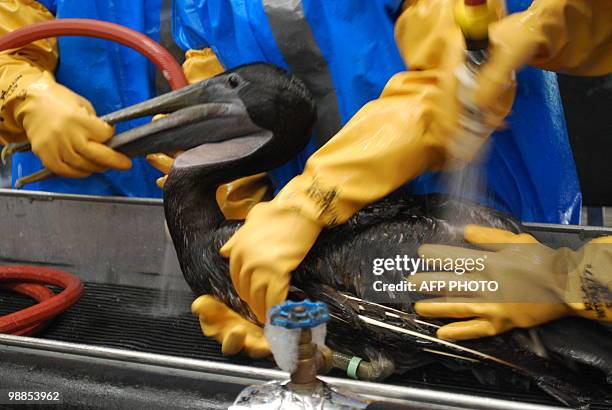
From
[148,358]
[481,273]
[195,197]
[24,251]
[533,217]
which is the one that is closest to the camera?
[148,358]

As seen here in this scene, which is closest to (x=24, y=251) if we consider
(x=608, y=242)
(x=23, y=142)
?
(x=23, y=142)

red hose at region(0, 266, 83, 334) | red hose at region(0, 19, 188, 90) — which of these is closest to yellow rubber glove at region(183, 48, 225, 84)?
red hose at region(0, 19, 188, 90)

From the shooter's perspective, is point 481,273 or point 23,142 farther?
point 23,142

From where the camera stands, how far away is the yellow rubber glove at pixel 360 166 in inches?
49.5

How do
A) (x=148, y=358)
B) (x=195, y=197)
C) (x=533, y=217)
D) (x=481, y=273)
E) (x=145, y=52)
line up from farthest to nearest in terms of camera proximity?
1. (x=145, y=52)
2. (x=533, y=217)
3. (x=195, y=197)
4. (x=481, y=273)
5. (x=148, y=358)

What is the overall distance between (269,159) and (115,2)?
811 millimetres

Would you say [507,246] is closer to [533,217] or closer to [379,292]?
[379,292]

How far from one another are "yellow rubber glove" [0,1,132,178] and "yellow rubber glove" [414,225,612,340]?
88cm

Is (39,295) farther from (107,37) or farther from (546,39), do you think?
(546,39)

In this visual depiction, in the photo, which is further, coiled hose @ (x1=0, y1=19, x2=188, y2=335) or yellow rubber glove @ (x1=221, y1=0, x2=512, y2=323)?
coiled hose @ (x1=0, y1=19, x2=188, y2=335)

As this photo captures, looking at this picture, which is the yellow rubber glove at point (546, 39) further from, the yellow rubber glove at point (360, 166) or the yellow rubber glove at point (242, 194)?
the yellow rubber glove at point (242, 194)

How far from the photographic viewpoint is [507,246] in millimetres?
1200

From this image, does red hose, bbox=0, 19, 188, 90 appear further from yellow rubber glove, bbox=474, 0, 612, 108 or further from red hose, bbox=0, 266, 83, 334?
yellow rubber glove, bbox=474, 0, 612, 108

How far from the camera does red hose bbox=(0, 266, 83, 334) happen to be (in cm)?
152
